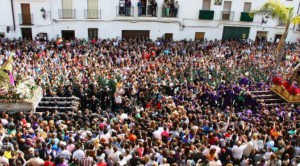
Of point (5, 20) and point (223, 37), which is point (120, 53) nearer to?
point (5, 20)

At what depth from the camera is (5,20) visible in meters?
24.9

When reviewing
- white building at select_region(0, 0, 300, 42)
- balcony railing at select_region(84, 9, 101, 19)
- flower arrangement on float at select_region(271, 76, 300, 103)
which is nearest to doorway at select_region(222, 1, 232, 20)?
white building at select_region(0, 0, 300, 42)

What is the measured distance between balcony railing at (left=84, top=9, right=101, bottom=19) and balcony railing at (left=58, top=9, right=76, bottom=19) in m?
0.95

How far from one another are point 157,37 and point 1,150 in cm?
2085

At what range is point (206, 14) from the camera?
28.2 m

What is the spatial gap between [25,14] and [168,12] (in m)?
11.6

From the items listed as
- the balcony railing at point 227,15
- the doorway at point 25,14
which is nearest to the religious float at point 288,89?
the balcony railing at point 227,15

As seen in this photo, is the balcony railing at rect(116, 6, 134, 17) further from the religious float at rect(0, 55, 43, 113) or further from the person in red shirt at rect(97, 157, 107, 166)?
the person in red shirt at rect(97, 157, 107, 166)

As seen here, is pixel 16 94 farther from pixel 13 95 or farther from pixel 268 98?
pixel 268 98

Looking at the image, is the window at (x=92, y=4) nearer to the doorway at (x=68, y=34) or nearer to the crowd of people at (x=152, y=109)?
the doorway at (x=68, y=34)

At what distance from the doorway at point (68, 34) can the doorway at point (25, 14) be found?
2666mm

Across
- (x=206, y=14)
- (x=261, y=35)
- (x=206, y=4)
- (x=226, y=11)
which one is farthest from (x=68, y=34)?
(x=261, y=35)

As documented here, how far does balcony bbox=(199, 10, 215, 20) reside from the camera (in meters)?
28.1

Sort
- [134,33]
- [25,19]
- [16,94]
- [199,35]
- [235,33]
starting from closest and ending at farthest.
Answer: [16,94], [25,19], [134,33], [199,35], [235,33]
